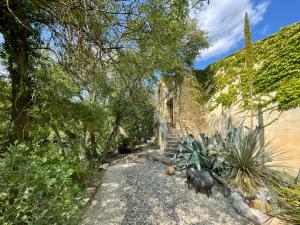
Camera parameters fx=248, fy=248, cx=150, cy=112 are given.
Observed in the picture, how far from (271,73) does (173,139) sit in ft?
14.7

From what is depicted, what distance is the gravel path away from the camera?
179 inches

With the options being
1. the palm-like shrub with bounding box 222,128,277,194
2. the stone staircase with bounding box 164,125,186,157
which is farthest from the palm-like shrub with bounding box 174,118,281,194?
the stone staircase with bounding box 164,125,186,157

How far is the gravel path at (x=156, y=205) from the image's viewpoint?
4547 millimetres

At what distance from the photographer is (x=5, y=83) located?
16.0 ft

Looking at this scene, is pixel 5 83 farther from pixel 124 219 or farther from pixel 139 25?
pixel 124 219

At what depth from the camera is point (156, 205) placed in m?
5.03

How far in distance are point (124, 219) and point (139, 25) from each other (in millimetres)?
3357

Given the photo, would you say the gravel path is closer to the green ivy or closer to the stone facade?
the stone facade

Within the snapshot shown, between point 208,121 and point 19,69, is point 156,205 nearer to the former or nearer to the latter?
point 19,69

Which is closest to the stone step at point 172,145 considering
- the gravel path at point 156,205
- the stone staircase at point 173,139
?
the stone staircase at point 173,139

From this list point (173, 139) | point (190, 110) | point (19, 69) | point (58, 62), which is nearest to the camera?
point (19, 69)

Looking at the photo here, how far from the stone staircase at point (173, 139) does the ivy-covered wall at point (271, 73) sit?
1.84 metres

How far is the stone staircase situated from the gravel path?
7.52ft

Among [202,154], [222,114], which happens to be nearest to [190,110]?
[222,114]
